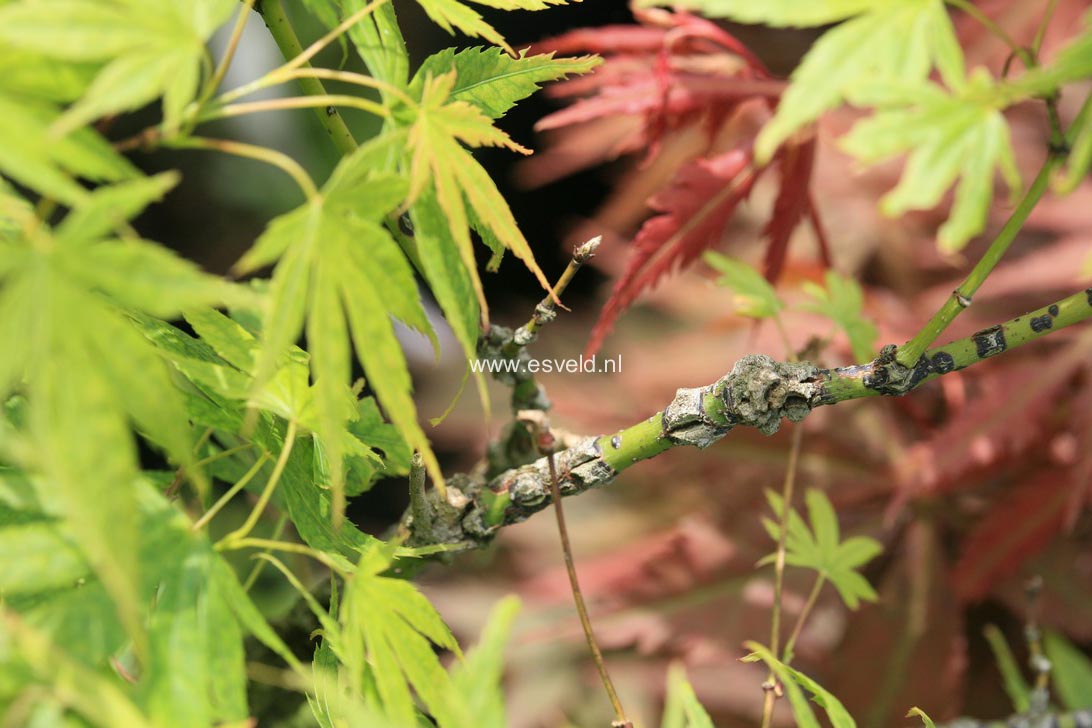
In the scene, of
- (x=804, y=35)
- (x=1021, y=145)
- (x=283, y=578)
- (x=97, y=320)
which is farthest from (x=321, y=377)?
(x=804, y=35)

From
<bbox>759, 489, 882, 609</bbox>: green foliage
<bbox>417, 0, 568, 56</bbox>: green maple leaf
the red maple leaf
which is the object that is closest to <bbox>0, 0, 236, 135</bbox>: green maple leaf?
<bbox>417, 0, 568, 56</bbox>: green maple leaf

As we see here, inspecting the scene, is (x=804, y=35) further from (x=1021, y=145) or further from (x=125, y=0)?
(x=125, y=0)

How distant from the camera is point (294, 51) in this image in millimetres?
431

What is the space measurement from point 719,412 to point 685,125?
0.35m

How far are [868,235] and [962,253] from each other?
0.38 feet

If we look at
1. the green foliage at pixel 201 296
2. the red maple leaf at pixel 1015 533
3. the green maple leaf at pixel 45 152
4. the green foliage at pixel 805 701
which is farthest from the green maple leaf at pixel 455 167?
the red maple leaf at pixel 1015 533

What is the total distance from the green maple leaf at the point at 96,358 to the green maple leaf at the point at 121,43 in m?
0.03

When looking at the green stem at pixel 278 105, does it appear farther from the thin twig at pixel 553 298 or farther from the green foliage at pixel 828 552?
the green foliage at pixel 828 552

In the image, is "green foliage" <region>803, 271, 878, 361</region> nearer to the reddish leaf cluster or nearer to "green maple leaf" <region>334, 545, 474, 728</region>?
the reddish leaf cluster

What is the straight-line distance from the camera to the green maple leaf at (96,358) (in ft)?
0.80

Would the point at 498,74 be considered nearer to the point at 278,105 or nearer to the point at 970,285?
the point at 278,105

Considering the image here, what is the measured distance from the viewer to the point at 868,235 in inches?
42.7

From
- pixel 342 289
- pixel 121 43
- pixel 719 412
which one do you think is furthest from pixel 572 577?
pixel 121 43

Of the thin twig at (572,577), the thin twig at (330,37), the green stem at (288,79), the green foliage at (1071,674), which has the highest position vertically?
the thin twig at (330,37)
